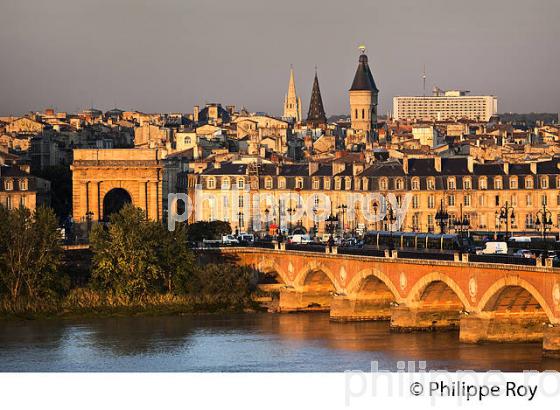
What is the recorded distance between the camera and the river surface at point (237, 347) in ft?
126

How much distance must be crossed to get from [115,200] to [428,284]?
78.0ft

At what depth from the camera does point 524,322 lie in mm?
40000

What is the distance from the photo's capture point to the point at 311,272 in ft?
162

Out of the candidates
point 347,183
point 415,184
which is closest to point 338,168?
point 347,183

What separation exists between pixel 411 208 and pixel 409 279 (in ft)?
64.8

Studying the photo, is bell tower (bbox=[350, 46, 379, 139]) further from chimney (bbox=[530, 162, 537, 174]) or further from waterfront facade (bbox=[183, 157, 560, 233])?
chimney (bbox=[530, 162, 537, 174])

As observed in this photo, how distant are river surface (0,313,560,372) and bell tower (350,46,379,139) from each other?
64181mm

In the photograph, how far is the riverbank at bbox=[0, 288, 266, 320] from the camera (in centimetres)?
4800

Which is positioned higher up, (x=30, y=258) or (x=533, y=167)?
(x=533, y=167)

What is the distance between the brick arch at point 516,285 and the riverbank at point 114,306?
10.4 metres

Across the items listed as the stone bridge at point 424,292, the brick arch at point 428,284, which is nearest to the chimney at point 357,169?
the stone bridge at point 424,292

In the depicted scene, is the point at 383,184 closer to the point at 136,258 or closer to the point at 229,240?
the point at 229,240
